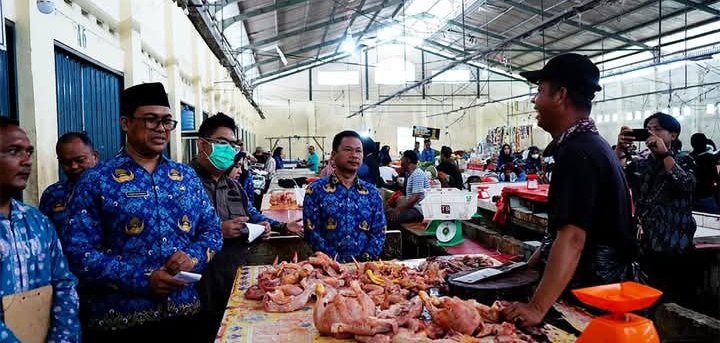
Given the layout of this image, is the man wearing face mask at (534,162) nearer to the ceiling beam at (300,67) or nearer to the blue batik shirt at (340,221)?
the blue batik shirt at (340,221)

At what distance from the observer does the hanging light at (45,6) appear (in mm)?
3945

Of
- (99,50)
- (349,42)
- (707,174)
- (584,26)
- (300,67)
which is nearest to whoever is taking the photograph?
(99,50)

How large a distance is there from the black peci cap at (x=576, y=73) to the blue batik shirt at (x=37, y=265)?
80.3 inches

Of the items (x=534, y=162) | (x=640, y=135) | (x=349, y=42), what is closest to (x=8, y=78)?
(x=640, y=135)

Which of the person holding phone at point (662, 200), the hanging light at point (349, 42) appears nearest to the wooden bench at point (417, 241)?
the person holding phone at point (662, 200)

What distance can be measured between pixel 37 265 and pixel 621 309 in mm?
1985

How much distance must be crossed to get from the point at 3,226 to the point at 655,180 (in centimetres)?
434

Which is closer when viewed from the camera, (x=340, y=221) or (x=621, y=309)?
(x=621, y=309)

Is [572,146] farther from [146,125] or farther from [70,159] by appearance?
[70,159]

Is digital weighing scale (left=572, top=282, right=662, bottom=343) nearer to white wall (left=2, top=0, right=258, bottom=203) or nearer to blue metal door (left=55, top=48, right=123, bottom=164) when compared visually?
white wall (left=2, top=0, right=258, bottom=203)

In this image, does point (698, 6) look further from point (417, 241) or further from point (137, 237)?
point (137, 237)

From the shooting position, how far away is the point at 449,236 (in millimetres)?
6266

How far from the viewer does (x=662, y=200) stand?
4164mm

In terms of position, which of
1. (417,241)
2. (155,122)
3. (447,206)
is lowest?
(417,241)
